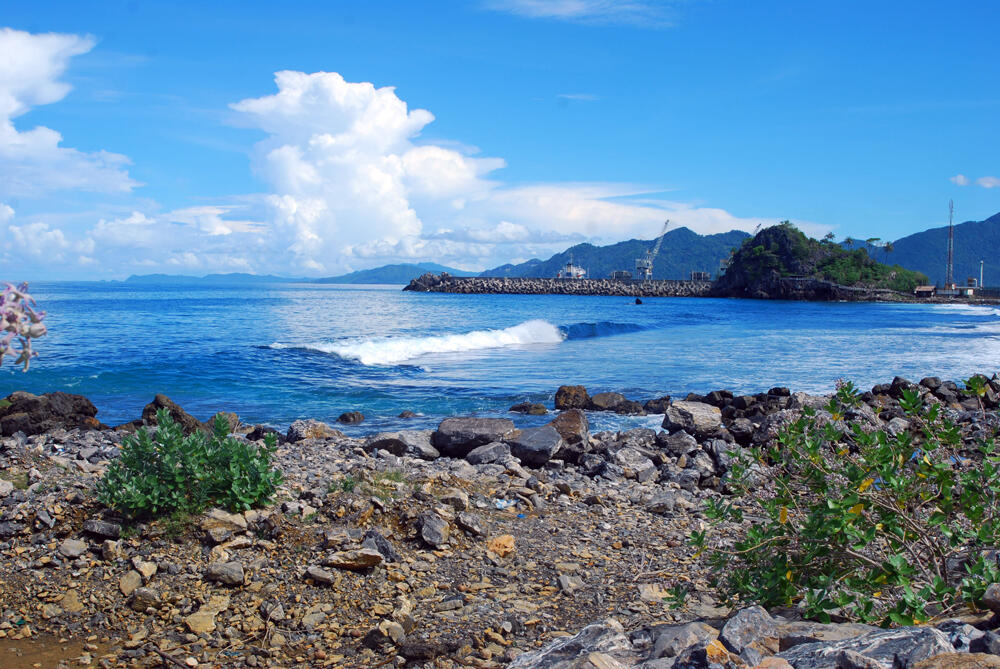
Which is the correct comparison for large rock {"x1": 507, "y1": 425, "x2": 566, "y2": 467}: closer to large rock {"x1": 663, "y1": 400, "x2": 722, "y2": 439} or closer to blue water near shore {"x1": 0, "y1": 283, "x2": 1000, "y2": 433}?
large rock {"x1": 663, "y1": 400, "x2": 722, "y2": 439}

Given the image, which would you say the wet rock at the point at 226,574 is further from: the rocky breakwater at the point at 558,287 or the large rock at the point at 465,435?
the rocky breakwater at the point at 558,287

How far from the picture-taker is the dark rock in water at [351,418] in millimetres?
13724

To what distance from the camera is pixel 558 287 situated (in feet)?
472

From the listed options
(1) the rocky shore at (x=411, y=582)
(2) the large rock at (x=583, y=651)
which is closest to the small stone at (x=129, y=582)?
(1) the rocky shore at (x=411, y=582)

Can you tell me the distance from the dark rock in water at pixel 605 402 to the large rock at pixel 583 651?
1145cm

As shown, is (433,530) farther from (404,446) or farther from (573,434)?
(573,434)

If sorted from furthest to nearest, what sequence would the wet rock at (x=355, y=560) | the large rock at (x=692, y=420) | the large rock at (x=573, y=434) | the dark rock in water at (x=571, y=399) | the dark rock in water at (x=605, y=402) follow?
1. the dark rock in water at (x=571, y=399)
2. the dark rock in water at (x=605, y=402)
3. the large rock at (x=692, y=420)
4. the large rock at (x=573, y=434)
5. the wet rock at (x=355, y=560)

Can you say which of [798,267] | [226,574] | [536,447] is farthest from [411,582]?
[798,267]

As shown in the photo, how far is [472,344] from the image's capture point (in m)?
31.8

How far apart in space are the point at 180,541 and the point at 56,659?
125cm

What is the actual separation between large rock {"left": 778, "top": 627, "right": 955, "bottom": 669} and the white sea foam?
21.8 metres

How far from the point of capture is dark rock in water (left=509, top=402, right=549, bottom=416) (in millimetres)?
14656

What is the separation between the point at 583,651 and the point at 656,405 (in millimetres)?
12282

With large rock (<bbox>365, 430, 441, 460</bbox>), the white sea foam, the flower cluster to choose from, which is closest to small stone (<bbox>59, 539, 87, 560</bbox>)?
the flower cluster
